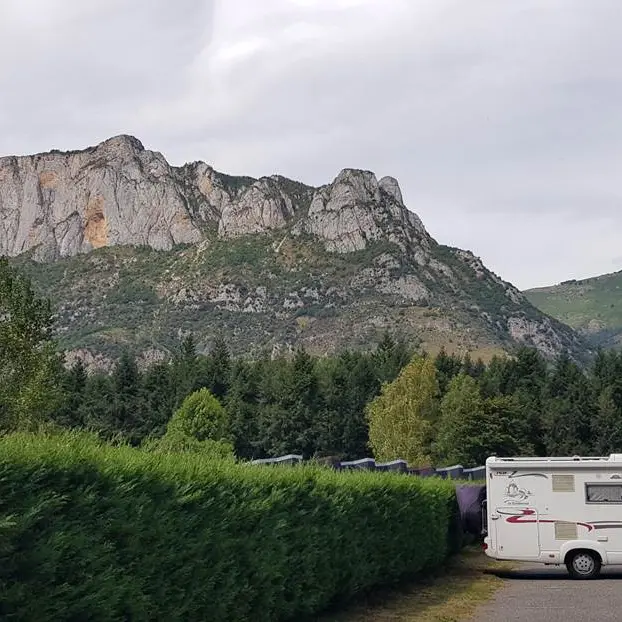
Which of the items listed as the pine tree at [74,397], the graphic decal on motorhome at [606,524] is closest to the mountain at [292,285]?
the pine tree at [74,397]

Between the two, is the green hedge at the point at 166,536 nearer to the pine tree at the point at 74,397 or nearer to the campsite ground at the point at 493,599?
the campsite ground at the point at 493,599

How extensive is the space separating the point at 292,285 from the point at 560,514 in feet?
482

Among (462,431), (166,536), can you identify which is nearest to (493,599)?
(166,536)

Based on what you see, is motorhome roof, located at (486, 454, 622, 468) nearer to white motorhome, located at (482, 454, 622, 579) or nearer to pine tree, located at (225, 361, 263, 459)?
white motorhome, located at (482, 454, 622, 579)

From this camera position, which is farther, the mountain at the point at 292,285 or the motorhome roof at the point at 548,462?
the mountain at the point at 292,285

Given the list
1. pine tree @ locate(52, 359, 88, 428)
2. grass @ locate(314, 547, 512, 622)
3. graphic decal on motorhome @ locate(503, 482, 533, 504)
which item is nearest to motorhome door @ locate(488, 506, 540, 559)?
graphic decal on motorhome @ locate(503, 482, 533, 504)

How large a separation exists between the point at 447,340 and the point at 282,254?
162 ft

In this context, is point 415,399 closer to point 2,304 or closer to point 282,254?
point 2,304

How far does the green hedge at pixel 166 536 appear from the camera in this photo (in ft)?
17.8

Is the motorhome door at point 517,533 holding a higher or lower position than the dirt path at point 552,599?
higher

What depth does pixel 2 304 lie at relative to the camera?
116 feet

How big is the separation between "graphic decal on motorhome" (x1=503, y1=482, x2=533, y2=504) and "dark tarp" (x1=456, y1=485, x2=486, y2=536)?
2040mm

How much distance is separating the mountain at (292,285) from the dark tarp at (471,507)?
11474 centimetres

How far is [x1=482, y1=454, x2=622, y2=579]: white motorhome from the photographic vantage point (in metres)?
18.3
